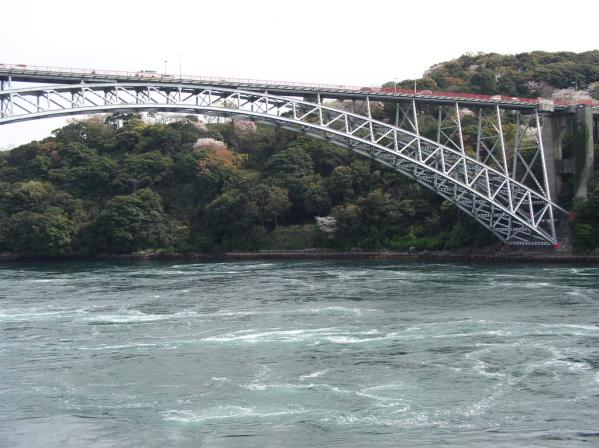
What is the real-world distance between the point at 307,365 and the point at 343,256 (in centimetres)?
3643

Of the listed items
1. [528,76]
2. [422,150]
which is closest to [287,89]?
[422,150]

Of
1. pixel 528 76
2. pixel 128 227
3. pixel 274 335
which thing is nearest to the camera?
pixel 274 335

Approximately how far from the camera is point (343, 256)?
59.2 meters

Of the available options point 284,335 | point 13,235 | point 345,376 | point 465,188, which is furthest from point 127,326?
point 13,235

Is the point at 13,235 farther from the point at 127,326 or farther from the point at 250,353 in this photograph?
the point at 250,353

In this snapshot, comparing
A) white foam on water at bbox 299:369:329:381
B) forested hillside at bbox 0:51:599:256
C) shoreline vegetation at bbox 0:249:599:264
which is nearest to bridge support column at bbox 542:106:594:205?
shoreline vegetation at bbox 0:249:599:264

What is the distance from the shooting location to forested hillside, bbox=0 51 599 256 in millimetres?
59906

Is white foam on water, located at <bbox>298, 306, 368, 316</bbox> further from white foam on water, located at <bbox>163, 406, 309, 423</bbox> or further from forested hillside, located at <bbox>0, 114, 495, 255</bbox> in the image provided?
forested hillside, located at <bbox>0, 114, 495, 255</bbox>

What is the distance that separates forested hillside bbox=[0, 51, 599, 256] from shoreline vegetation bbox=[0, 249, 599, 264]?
0.77 meters

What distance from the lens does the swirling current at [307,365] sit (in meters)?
17.4

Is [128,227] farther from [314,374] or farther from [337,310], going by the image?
[314,374]

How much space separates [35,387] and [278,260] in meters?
38.7

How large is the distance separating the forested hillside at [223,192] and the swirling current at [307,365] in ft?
61.3

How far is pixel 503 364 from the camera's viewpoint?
22.7 metres
